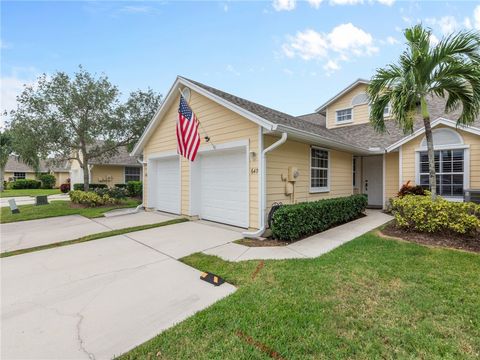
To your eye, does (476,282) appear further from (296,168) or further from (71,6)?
(71,6)

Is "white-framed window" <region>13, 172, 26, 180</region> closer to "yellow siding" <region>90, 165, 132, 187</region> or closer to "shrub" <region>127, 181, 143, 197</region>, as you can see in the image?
"yellow siding" <region>90, 165, 132, 187</region>

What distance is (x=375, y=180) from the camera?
12.0m

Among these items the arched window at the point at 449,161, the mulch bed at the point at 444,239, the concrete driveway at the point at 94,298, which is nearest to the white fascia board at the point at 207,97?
the concrete driveway at the point at 94,298

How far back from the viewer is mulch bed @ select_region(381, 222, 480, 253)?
5.34 m

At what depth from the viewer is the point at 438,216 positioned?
593 centimetres

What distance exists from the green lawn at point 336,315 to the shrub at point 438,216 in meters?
1.75

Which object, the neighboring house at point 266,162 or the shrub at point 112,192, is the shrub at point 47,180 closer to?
the shrub at point 112,192

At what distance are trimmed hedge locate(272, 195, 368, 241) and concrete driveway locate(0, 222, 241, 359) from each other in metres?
1.88

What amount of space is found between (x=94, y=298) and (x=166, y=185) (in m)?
7.35

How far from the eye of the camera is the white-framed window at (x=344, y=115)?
1457 cm

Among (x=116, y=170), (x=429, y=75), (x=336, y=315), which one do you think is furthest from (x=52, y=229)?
(x=116, y=170)

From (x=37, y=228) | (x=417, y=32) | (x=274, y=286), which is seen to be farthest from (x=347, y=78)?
(x=37, y=228)

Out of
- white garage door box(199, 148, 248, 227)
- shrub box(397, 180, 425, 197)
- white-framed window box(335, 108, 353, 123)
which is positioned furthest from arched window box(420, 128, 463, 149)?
white garage door box(199, 148, 248, 227)

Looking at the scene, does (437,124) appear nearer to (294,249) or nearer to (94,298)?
(294,249)
